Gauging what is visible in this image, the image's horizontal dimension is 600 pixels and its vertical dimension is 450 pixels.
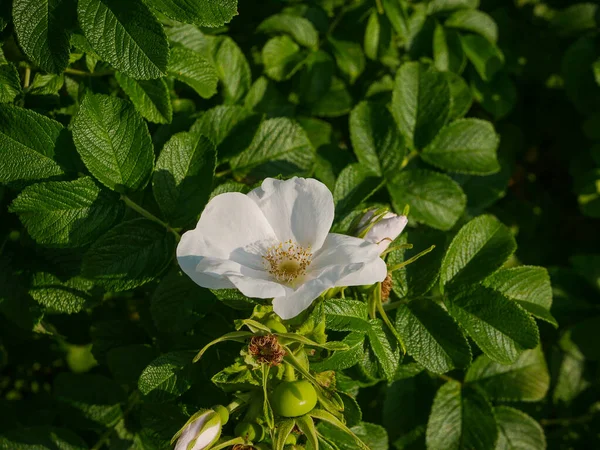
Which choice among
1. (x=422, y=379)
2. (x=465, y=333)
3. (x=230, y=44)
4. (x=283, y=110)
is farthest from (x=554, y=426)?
(x=230, y=44)

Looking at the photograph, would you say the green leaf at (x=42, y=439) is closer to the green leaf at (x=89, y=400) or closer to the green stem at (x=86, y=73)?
the green leaf at (x=89, y=400)

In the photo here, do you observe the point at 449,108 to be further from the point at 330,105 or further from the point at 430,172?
the point at 330,105

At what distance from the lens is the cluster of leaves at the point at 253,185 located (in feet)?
5.32

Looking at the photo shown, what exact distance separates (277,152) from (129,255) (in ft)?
2.26

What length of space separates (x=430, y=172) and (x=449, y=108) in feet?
0.85

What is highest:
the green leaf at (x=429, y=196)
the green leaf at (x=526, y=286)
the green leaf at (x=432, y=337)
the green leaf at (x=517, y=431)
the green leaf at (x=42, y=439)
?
the green leaf at (x=429, y=196)

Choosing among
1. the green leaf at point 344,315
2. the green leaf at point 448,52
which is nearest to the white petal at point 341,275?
the green leaf at point 344,315

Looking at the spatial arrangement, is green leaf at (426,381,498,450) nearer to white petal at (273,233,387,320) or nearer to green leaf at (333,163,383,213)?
green leaf at (333,163,383,213)

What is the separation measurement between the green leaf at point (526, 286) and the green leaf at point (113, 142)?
1143mm

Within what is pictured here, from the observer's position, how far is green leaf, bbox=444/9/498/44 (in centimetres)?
271

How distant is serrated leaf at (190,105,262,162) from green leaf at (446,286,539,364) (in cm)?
86

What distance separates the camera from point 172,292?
1760 millimetres

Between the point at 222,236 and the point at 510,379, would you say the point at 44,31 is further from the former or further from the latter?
the point at 510,379

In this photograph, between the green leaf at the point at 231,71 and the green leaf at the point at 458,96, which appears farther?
the green leaf at the point at 458,96
